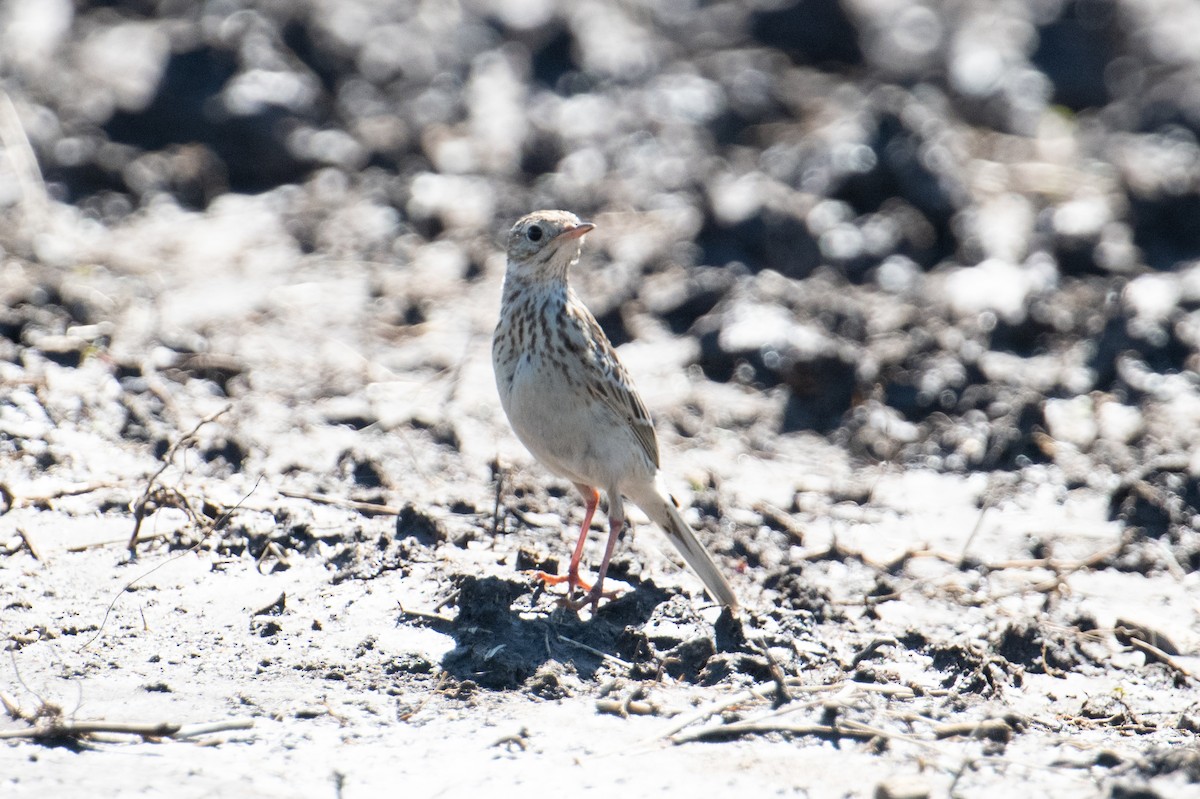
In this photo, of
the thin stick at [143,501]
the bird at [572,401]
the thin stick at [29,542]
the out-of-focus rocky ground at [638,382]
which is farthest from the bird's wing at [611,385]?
the thin stick at [29,542]

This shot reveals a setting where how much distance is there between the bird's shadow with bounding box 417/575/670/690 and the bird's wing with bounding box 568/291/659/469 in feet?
2.84

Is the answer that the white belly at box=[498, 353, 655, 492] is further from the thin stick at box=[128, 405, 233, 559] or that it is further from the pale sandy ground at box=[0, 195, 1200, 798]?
the thin stick at box=[128, 405, 233, 559]

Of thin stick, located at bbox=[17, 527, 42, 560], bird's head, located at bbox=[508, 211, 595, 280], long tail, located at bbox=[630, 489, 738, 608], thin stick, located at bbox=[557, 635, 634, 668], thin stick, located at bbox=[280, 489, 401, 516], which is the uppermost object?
bird's head, located at bbox=[508, 211, 595, 280]

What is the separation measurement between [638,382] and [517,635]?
3.53m

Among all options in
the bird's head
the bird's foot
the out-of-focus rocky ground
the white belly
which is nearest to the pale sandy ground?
the out-of-focus rocky ground

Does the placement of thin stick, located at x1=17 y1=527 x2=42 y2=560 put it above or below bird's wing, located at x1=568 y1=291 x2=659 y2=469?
below

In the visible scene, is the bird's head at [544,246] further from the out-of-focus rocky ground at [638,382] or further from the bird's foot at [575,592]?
the bird's foot at [575,592]

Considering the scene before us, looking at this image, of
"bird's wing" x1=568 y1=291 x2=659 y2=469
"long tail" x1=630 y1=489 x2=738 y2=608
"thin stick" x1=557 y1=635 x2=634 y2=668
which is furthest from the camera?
"bird's wing" x1=568 y1=291 x2=659 y2=469

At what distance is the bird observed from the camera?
6.67 m

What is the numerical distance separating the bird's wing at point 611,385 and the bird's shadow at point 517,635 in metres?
0.87

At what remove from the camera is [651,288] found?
34.7ft

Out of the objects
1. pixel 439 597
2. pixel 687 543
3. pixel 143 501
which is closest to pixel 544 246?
pixel 687 543

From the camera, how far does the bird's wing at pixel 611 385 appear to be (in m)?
6.81

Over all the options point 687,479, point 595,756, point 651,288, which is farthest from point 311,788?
point 651,288
